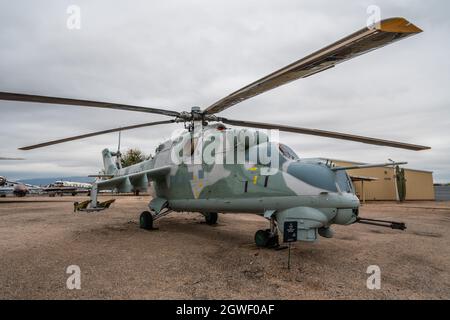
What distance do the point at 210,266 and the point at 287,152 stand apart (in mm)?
3224

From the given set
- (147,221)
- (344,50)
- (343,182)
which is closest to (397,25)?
(344,50)

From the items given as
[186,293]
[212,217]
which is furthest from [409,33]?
[212,217]

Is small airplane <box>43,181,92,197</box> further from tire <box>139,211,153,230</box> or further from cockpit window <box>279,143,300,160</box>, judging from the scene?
cockpit window <box>279,143,300,160</box>

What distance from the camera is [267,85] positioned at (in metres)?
5.41

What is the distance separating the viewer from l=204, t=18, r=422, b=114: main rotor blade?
330cm

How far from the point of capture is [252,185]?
7641mm

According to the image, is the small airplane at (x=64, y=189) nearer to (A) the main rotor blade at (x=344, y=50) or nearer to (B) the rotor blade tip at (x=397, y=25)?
(A) the main rotor blade at (x=344, y=50)

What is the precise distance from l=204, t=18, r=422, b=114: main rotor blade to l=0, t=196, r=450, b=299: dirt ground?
11.3 feet

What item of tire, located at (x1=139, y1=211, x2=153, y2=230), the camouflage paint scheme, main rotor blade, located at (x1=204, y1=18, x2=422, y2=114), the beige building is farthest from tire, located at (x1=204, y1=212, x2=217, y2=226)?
the beige building

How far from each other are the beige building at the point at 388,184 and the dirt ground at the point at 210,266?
23.0 m

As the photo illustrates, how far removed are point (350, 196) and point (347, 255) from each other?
1836 millimetres

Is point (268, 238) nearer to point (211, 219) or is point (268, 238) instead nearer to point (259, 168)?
point (259, 168)

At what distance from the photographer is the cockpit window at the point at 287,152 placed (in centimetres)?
739

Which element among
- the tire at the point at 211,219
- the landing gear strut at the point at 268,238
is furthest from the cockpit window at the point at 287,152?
the tire at the point at 211,219
